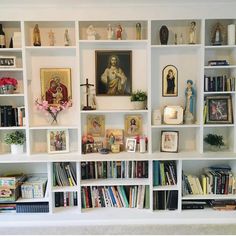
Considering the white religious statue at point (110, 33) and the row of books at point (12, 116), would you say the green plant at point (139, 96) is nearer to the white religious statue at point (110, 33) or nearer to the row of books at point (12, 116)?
the white religious statue at point (110, 33)

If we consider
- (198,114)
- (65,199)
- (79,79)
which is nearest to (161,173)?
(198,114)

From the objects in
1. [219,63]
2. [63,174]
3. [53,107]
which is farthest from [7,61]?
[219,63]

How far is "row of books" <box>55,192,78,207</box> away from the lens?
3082 mm

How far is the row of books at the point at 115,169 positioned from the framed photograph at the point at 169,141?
0.29 m

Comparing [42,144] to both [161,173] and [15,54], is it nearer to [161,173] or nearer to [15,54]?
[15,54]

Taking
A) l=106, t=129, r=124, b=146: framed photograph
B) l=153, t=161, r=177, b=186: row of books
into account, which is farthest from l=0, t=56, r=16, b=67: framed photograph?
l=153, t=161, r=177, b=186: row of books

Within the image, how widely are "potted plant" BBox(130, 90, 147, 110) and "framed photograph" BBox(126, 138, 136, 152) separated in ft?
1.27

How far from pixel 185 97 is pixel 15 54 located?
80.8 inches

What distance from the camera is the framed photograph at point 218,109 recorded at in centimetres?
306

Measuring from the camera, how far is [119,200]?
308 centimetres

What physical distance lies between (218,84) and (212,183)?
1122 mm

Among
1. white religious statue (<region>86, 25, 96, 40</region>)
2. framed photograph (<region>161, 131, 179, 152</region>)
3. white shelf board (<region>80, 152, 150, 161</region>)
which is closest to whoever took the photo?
white shelf board (<region>80, 152, 150, 161</region>)

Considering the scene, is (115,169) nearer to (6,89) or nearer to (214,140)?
(214,140)

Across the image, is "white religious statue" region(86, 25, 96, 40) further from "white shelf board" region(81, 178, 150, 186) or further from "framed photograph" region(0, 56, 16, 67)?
"white shelf board" region(81, 178, 150, 186)
